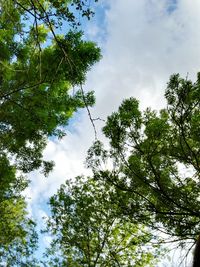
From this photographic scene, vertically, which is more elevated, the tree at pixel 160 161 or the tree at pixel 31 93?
the tree at pixel 31 93

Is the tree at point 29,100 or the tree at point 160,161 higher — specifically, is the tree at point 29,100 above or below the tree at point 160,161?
above

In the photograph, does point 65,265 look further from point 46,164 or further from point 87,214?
point 46,164

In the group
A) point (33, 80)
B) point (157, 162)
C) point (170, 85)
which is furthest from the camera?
point (33, 80)

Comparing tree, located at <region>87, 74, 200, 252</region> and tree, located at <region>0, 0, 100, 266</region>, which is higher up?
tree, located at <region>0, 0, 100, 266</region>

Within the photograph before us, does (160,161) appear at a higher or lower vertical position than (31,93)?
lower

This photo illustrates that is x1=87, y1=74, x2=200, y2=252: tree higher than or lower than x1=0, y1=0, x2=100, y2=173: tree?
lower

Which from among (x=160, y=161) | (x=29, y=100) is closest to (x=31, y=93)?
(x=29, y=100)

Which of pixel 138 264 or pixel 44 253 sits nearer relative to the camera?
pixel 138 264

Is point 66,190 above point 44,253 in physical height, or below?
above

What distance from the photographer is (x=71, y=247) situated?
16094 millimetres

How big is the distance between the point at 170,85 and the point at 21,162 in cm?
781

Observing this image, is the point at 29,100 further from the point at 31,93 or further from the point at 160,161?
the point at 160,161

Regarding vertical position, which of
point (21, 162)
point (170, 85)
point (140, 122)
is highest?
point (21, 162)

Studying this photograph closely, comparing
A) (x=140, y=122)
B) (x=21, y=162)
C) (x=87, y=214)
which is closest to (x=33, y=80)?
(x=21, y=162)
